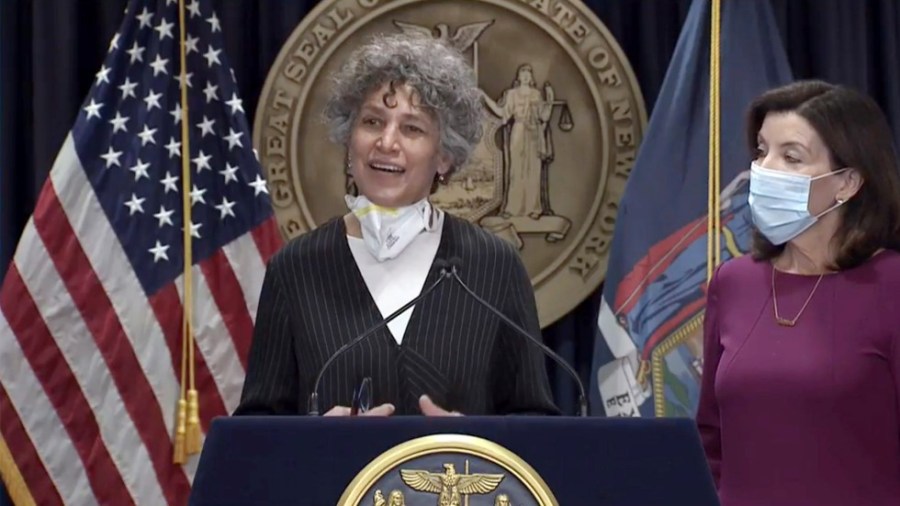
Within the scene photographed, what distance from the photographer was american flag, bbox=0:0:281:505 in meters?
3.35

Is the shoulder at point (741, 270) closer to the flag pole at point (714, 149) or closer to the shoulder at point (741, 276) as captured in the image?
the shoulder at point (741, 276)

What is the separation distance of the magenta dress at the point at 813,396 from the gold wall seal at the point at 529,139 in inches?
49.5

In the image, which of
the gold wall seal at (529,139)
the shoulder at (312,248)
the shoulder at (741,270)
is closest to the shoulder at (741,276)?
the shoulder at (741,270)

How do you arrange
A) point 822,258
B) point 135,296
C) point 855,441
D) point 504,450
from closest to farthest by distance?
point 504,450 < point 855,441 < point 822,258 < point 135,296

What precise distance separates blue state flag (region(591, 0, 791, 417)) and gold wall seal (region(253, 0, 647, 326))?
205mm

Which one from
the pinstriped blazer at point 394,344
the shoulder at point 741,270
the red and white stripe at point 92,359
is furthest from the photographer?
the red and white stripe at point 92,359

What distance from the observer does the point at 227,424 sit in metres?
1.63

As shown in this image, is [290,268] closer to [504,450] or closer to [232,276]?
[504,450]

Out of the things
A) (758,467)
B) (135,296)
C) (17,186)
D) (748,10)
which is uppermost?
(748,10)

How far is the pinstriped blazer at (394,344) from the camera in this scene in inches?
90.1

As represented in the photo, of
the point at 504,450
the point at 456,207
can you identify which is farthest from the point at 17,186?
the point at 504,450

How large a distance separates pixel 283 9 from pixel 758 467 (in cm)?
202

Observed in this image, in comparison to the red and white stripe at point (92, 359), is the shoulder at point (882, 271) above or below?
above

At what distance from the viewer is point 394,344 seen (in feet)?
7.56
